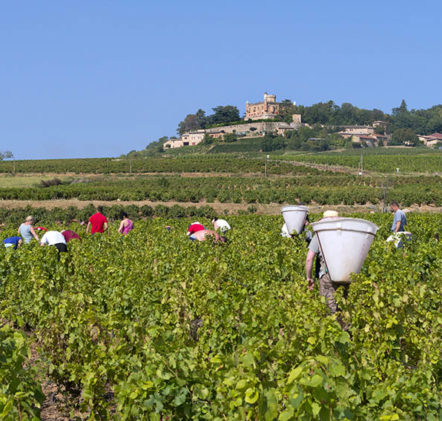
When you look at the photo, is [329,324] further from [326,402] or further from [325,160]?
[325,160]

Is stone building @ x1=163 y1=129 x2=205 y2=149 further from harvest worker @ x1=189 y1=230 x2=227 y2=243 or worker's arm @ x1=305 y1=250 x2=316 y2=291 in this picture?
worker's arm @ x1=305 y1=250 x2=316 y2=291

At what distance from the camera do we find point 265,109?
557 feet

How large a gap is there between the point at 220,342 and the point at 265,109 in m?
168

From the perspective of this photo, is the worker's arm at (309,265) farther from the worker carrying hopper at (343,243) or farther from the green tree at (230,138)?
the green tree at (230,138)

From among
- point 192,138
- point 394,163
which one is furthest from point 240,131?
point 394,163

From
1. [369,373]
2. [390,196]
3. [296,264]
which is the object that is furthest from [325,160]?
[369,373]

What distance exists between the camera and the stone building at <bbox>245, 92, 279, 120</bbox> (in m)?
169

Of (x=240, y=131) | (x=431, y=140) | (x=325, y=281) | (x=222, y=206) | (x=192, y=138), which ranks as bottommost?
(x=222, y=206)

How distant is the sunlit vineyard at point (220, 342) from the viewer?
3.77 metres

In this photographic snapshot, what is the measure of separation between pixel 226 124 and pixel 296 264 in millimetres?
147397

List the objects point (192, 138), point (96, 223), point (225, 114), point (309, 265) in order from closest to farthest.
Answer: point (309, 265) → point (96, 223) → point (192, 138) → point (225, 114)

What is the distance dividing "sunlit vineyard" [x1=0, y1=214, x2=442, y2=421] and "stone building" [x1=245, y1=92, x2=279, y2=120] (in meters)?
159

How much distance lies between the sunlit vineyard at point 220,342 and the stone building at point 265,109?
15937cm

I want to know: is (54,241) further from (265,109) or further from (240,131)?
(265,109)
